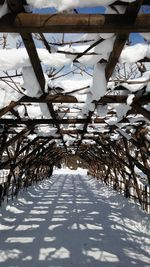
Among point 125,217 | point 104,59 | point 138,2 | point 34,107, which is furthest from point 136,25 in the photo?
point 125,217

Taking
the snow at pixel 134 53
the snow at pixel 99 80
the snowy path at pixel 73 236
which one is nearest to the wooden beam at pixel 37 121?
the snowy path at pixel 73 236

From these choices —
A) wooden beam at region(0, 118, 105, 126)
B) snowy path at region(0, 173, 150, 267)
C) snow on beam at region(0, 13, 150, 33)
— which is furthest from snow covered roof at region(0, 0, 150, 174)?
snowy path at region(0, 173, 150, 267)

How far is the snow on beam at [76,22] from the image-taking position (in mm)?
2266

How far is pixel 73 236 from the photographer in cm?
755

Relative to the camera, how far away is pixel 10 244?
6691 millimetres

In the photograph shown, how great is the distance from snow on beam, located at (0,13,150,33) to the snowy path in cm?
451

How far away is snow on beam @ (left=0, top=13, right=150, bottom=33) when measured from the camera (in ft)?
7.43

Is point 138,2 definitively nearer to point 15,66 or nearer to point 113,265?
point 15,66

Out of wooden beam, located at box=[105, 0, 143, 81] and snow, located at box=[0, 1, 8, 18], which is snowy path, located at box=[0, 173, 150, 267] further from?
snow, located at box=[0, 1, 8, 18]

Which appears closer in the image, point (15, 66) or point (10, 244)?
point (15, 66)

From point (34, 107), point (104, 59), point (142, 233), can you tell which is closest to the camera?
point (104, 59)

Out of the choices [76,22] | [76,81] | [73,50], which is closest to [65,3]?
[76,22]

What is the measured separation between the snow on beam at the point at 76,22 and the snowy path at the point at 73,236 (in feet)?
14.8

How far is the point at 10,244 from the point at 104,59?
4.91m
